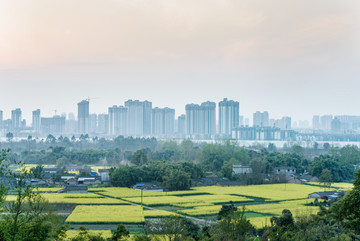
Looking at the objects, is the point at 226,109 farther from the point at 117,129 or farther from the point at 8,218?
the point at 8,218

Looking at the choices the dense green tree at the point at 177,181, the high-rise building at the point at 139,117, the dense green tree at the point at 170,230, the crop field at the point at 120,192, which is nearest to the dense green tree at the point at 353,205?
the dense green tree at the point at 170,230

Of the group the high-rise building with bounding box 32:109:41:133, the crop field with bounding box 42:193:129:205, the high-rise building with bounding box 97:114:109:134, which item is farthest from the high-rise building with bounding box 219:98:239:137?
the crop field with bounding box 42:193:129:205

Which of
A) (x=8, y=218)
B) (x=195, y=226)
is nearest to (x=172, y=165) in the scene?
(x=195, y=226)

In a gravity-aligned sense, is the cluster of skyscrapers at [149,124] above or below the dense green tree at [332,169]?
above

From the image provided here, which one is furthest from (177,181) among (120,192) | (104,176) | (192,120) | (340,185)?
(192,120)

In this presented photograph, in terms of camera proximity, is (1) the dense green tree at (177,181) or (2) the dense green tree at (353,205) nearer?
(2) the dense green tree at (353,205)

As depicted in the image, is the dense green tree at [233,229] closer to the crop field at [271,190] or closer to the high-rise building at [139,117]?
the crop field at [271,190]

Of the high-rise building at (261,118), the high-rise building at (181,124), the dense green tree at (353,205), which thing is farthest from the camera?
the high-rise building at (261,118)
